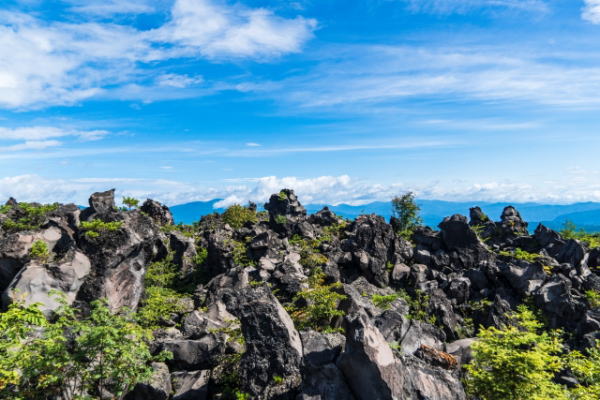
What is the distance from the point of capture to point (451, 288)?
39.0 m

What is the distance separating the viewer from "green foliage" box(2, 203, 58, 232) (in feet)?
147

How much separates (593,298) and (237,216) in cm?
5673

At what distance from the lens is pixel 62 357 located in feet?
46.7

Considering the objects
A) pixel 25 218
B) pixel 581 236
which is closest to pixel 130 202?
pixel 25 218

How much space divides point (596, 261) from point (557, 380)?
115ft

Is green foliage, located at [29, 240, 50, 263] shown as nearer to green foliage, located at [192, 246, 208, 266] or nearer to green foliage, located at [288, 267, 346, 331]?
green foliage, located at [192, 246, 208, 266]

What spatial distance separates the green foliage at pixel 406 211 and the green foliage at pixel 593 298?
33.2 m

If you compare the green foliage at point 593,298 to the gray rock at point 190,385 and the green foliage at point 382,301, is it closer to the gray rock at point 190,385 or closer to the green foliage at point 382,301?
the green foliage at point 382,301

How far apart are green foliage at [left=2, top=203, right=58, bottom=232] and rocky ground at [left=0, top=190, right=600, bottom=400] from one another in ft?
1.23

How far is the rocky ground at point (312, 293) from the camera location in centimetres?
1648

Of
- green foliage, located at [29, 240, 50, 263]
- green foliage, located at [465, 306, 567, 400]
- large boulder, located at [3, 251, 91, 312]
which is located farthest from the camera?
green foliage, located at [29, 240, 50, 263]

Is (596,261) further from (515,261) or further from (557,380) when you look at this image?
(557,380)

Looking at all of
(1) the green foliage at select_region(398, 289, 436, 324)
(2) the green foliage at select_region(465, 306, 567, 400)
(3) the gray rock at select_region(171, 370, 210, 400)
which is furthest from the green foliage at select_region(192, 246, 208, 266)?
(2) the green foliage at select_region(465, 306, 567, 400)

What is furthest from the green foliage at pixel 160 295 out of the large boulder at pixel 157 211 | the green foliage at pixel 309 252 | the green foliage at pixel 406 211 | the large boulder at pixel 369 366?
the green foliage at pixel 406 211
